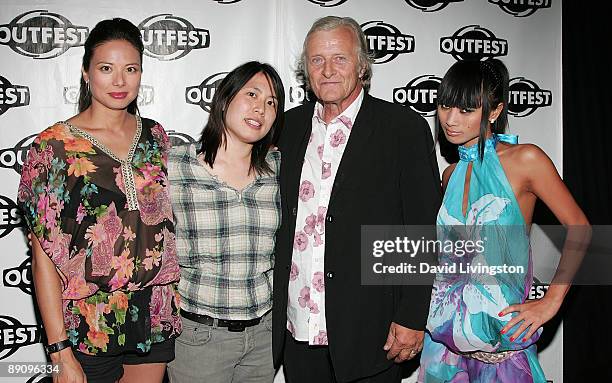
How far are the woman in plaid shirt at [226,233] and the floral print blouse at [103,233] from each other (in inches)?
2.8

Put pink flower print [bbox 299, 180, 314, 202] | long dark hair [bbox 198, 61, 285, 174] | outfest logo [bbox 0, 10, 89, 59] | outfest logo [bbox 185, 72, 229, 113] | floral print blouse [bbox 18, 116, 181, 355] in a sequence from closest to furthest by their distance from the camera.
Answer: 1. floral print blouse [bbox 18, 116, 181, 355]
2. long dark hair [bbox 198, 61, 285, 174]
3. pink flower print [bbox 299, 180, 314, 202]
4. outfest logo [bbox 0, 10, 89, 59]
5. outfest logo [bbox 185, 72, 229, 113]

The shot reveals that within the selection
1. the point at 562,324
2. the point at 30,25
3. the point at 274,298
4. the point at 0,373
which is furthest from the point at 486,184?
the point at 0,373

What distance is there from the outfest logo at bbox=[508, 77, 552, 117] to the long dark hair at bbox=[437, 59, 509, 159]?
1293 mm

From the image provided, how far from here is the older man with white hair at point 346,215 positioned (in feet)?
7.09

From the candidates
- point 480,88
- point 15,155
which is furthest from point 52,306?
point 480,88

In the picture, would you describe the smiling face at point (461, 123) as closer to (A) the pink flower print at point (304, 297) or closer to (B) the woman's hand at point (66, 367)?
(A) the pink flower print at point (304, 297)

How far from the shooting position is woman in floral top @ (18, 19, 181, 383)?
194cm

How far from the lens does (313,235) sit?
2.21m

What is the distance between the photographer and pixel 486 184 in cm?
212

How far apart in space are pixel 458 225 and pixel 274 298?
28.7 inches

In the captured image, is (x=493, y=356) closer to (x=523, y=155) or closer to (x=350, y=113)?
(x=523, y=155)

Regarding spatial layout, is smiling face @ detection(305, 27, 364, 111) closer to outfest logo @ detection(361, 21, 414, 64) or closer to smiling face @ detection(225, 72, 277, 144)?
smiling face @ detection(225, 72, 277, 144)

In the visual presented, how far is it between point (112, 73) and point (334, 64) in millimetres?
802

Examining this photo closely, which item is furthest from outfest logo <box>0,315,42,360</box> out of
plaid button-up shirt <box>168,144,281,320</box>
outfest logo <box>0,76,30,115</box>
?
plaid button-up shirt <box>168,144,281,320</box>
